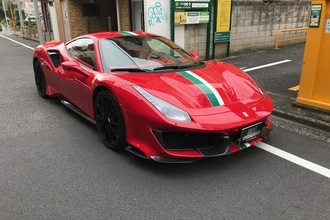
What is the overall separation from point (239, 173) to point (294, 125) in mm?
1573

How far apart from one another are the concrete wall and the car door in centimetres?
461

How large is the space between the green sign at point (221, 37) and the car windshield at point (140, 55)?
4913 millimetres

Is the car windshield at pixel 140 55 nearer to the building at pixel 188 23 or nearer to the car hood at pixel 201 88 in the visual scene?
the car hood at pixel 201 88

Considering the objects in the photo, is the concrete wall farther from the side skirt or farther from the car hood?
the car hood

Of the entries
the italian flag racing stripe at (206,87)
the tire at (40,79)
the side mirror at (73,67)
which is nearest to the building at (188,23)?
the tire at (40,79)

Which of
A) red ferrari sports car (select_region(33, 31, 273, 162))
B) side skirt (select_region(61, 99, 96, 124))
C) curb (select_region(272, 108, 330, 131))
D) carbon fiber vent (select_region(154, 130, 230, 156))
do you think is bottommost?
curb (select_region(272, 108, 330, 131))

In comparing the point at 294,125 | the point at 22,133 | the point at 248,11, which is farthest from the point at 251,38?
the point at 22,133

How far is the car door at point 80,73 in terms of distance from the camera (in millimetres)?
3678

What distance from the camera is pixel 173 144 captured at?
277 centimetres

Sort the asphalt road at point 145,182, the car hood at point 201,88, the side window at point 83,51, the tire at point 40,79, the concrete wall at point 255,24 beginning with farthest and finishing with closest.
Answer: the concrete wall at point 255,24, the tire at point 40,79, the side window at point 83,51, the car hood at point 201,88, the asphalt road at point 145,182

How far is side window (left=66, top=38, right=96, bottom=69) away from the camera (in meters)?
3.78

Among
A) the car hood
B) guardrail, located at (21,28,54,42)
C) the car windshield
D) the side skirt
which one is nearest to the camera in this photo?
the car hood

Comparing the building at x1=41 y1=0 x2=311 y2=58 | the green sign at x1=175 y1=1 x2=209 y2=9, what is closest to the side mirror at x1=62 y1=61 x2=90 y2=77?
the building at x1=41 y1=0 x2=311 y2=58

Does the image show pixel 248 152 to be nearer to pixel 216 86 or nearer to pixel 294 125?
pixel 216 86
